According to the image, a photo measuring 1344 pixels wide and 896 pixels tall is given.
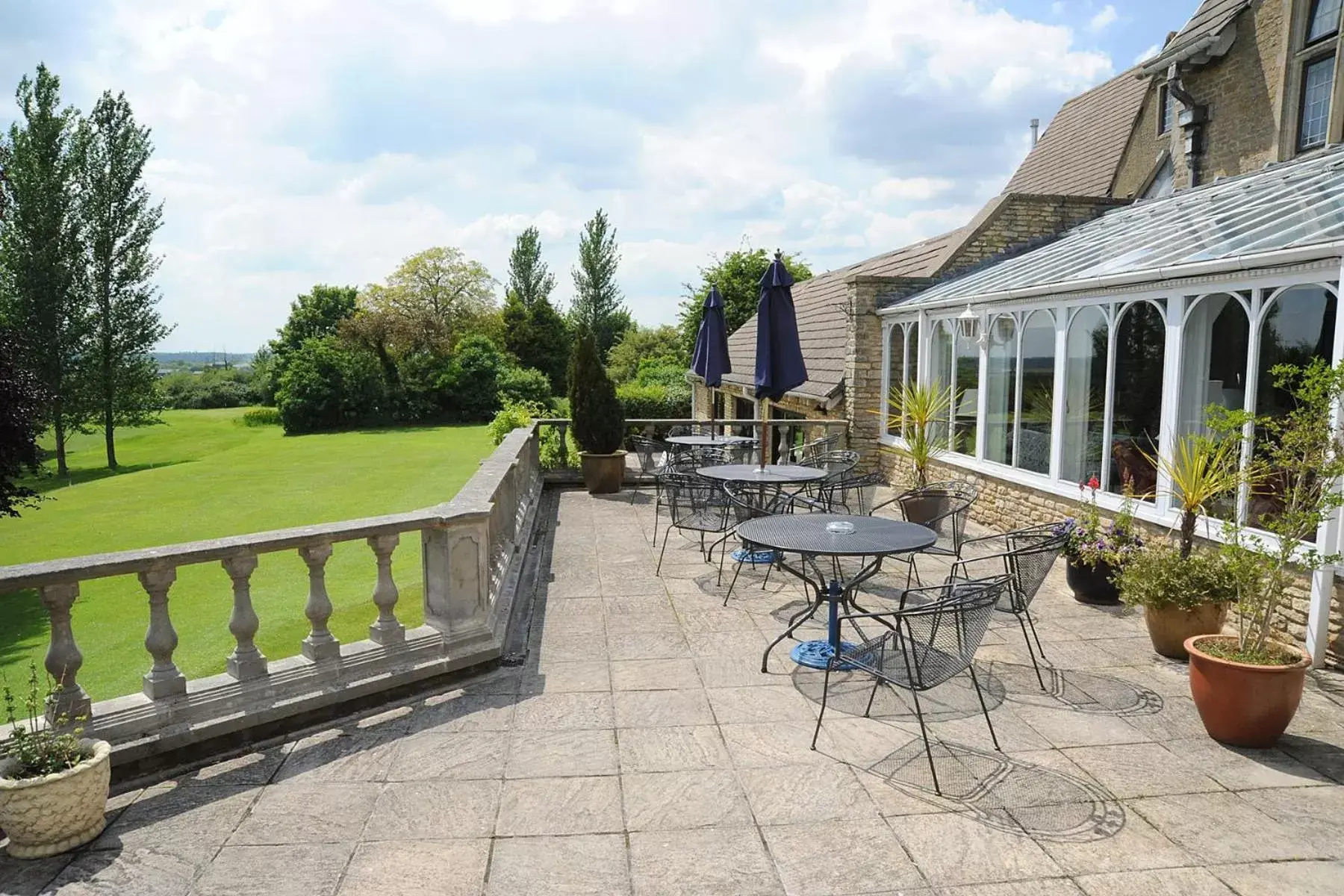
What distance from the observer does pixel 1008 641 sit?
581cm

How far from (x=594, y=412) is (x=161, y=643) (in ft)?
28.4

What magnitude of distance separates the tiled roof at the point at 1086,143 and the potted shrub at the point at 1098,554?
472 inches

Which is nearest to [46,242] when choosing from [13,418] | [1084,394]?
[13,418]

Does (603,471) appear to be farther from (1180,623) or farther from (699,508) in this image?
(1180,623)

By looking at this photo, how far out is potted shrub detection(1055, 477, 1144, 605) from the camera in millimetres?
6422

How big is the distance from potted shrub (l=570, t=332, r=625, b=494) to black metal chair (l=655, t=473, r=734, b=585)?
13.5ft

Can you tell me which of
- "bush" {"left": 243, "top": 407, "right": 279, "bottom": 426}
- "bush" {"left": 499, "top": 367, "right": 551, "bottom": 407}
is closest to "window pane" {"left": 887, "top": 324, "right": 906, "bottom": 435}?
"bush" {"left": 499, "top": 367, "right": 551, "bottom": 407}

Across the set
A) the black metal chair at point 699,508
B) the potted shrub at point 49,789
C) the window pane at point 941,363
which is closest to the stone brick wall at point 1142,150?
the window pane at point 941,363

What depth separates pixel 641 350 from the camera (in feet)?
144

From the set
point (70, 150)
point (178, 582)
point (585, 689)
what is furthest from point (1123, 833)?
point (70, 150)

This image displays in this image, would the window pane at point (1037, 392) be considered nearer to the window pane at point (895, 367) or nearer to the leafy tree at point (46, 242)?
the window pane at point (895, 367)

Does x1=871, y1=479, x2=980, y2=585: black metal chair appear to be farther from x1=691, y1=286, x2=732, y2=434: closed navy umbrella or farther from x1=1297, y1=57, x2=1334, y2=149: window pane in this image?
x1=1297, y1=57, x2=1334, y2=149: window pane

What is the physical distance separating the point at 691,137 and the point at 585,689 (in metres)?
9.48

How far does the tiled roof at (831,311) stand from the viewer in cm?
1373
